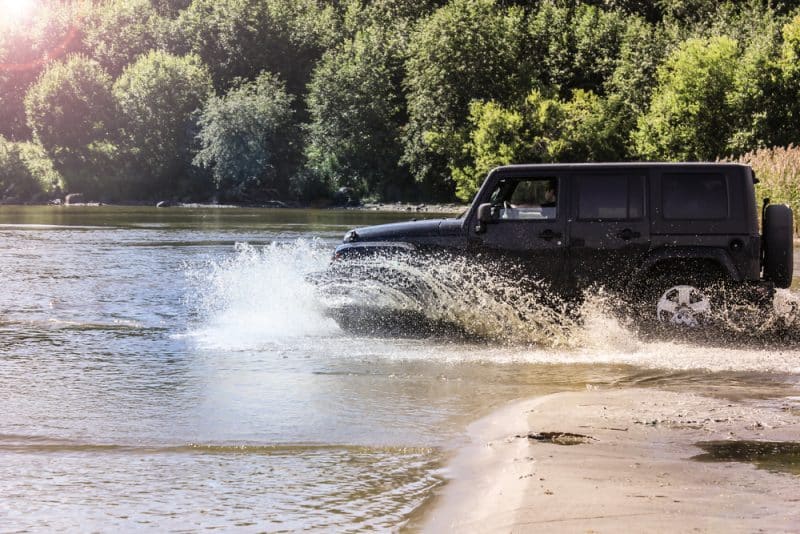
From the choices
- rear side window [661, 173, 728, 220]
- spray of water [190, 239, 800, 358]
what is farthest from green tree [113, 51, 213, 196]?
rear side window [661, 173, 728, 220]

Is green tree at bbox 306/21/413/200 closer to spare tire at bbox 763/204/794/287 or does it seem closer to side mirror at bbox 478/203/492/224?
side mirror at bbox 478/203/492/224

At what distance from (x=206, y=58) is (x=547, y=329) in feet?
295

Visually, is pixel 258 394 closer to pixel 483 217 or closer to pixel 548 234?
pixel 483 217

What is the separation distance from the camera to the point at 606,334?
1178 centimetres

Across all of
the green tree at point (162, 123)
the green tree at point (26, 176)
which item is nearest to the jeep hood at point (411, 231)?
the green tree at point (162, 123)

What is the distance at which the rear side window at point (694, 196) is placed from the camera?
11.7 m

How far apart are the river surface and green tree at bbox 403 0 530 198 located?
2309 inches

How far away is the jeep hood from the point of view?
40.5 ft

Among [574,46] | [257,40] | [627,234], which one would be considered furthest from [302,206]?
[627,234]

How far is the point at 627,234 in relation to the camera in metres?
11.9

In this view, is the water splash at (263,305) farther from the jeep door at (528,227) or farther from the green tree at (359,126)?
the green tree at (359,126)

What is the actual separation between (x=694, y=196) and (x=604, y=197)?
96 centimetres

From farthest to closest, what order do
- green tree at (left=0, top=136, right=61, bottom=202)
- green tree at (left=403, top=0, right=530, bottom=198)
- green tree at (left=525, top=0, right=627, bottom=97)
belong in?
green tree at (left=0, top=136, right=61, bottom=202) < green tree at (left=403, top=0, right=530, bottom=198) < green tree at (left=525, top=0, right=627, bottom=97)

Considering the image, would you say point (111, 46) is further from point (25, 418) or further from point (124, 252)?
→ point (25, 418)
